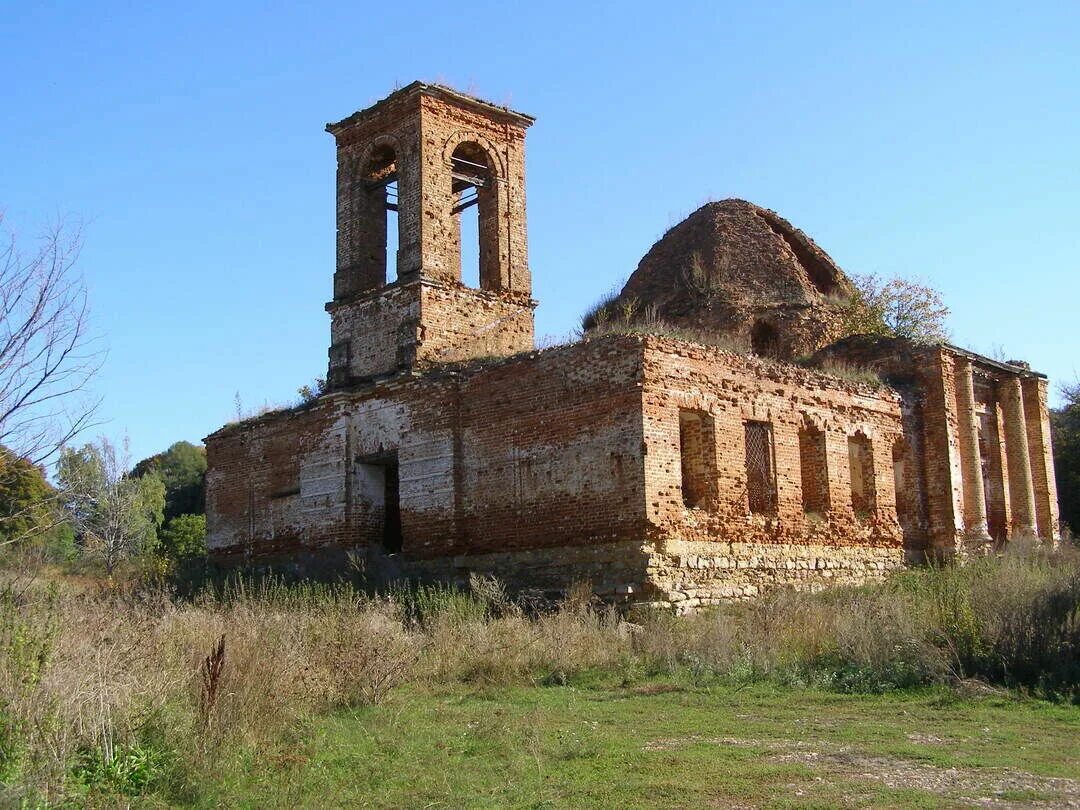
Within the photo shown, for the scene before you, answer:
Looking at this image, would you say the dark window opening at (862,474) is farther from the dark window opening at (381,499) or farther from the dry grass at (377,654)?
the dark window opening at (381,499)

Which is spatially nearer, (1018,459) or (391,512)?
(391,512)

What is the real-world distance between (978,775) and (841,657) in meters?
4.20

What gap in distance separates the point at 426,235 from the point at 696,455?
719 cm

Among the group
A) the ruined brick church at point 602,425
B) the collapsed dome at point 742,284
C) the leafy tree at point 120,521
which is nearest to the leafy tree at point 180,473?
the leafy tree at point 120,521

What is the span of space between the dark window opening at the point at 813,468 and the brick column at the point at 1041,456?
6.43 m

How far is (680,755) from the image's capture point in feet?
24.1

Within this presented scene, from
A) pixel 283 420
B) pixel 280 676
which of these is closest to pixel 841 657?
pixel 280 676

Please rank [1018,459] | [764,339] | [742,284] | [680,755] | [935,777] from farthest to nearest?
[764,339]
[742,284]
[1018,459]
[680,755]
[935,777]

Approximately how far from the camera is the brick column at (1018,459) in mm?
20953

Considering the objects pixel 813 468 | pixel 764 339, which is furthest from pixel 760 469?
pixel 764 339

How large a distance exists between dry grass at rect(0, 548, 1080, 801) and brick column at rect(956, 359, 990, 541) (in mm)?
4976

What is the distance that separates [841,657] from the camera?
35.7 feet

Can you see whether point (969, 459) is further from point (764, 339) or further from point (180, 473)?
point (180, 473)

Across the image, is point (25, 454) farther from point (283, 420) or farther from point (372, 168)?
point (372, 168)
